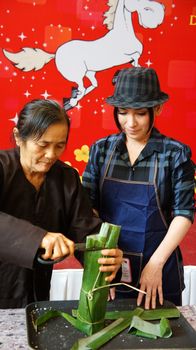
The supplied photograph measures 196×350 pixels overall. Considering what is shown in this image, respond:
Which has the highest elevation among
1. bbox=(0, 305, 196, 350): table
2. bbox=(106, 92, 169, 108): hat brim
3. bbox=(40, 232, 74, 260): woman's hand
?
bbox=(106, 92, 169, 108): hat brim

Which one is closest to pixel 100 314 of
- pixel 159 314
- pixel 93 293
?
pixel 93 293

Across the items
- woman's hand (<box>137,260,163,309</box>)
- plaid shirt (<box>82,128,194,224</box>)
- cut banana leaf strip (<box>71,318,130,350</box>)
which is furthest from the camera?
plaid shirt (<box>82,128,194,224</box>)

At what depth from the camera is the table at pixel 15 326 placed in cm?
104

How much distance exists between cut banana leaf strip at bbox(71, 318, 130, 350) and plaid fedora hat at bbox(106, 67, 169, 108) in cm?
68

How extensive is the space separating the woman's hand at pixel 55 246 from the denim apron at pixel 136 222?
1.68 feet

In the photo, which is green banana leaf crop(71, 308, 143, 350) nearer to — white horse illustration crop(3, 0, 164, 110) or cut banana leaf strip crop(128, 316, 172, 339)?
cut banana leaf strip crop(128, 316, 172, 339)

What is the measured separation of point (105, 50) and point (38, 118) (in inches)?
60.9

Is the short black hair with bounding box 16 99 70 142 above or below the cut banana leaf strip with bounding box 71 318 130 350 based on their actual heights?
above

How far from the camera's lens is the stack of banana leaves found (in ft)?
3.51

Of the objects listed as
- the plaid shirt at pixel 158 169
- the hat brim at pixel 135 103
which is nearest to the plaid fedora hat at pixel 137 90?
the hat brim at pixel 135 103

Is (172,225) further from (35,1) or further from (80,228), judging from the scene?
(35,1)

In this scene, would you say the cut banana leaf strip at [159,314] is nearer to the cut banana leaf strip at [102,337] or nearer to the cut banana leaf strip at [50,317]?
the cut banana leaf strip at [102,337]

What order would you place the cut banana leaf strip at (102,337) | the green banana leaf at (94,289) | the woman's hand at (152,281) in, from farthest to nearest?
1. the woman's hand at (152,281)
2. the green banana leaf at (94,289)
3. the cut banana leaf strip at (102,337)

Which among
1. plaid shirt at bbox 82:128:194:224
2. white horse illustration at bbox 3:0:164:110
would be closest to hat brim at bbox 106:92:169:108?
plaid shirt at bbox 82:128:194:224
